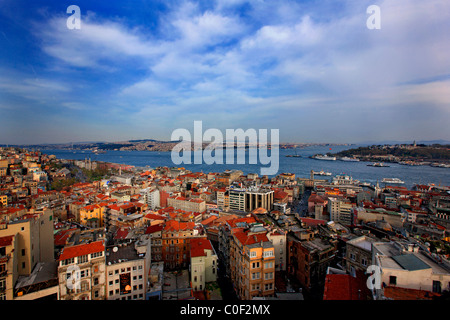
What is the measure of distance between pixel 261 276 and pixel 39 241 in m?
5.75

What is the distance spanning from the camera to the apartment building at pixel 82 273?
16.4 ft

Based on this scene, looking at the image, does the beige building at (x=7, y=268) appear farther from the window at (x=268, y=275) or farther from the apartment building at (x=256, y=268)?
the window at (x=268, y=275)

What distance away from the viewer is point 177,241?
805 cm

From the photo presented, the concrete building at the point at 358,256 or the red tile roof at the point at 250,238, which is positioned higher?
the red tile roof at the point at 250,238

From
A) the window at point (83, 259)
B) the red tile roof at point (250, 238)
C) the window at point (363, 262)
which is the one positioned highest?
the red tile roof at point (250, 238)

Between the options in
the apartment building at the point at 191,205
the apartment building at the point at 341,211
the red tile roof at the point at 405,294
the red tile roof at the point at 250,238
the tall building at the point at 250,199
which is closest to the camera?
the red tile roof at the point at 405,294

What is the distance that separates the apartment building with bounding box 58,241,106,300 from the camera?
5.00m

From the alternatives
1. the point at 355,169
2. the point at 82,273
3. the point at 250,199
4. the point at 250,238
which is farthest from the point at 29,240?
the point at 355,169

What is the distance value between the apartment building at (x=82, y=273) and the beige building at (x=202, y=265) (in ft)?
7.36

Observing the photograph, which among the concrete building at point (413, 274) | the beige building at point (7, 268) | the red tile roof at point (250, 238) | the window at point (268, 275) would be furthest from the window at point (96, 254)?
the concrete building at point (413, 274)

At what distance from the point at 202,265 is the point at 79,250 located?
3.08m

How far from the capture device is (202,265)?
6.58 metres
